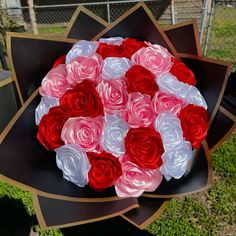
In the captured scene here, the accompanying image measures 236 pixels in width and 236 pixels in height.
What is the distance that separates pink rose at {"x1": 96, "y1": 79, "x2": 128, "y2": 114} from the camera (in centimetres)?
126

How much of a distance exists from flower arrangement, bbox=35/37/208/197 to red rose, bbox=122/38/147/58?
8 centimetres

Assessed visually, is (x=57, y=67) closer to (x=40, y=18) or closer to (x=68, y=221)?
(x=68, y=221)

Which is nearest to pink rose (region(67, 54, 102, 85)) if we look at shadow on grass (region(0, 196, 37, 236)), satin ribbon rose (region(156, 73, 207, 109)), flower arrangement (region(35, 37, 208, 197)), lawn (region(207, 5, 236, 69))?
flower arrangement (region(35, 37, 208, 197))

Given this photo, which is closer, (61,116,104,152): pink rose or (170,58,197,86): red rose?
(61,116,104,152): pink rose

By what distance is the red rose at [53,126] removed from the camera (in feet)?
4.25

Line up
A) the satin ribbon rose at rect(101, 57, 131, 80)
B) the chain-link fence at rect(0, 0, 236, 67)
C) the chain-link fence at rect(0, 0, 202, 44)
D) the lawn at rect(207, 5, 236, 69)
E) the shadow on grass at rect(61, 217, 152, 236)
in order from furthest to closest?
the chain-link fence at rect(0, 0, 202, 44) < the chain-link fence at rect(0, 0, 236, 67) < the lawn at rect(207, 5, 236, 69) < the shadow on grass at rect(61, 217, 152, 236) < the satin ribbon rose at rect(101, 57, 131, 80)

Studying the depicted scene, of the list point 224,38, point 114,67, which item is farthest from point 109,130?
point 224,38

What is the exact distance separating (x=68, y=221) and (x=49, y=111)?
0.40 m

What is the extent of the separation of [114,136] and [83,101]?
17cm

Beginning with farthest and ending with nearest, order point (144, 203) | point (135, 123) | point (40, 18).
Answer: point (40, 18) → point (144, 203) → point (135, 123)

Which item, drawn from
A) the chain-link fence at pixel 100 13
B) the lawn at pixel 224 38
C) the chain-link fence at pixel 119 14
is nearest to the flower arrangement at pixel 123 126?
the lawn at pixel 224 38

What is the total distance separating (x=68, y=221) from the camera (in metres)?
1.24

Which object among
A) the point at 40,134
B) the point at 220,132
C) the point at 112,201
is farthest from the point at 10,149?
the point at 220,132

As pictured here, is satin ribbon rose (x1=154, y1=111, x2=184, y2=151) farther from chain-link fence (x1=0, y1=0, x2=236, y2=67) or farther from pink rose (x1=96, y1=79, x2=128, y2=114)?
chain-link fence (x1=0, y1=0, x2=236, y2=67)
